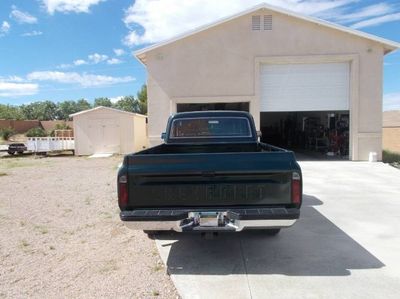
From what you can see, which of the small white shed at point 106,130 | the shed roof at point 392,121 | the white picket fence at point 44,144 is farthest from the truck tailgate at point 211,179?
the shed roof at point 392,121

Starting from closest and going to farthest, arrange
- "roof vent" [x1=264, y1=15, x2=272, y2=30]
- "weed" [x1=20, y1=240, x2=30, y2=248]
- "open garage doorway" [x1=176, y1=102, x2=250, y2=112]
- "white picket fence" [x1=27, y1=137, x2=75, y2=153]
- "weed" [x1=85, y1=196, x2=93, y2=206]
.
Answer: "weed" [x1=20, y1=240, x2=30, y2=248]
"weed" [x1=85, y1=196, x2=93, y2=206]
"roof vent" [x1=264, y1=15, x2=272, y2=30]
"open garage doorway" [x1=176, y1=102, x2=250, y2=112]
"white picket fence" [x1=27, y1=137, x2=75, y2=153]

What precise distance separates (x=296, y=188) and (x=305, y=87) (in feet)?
41.4

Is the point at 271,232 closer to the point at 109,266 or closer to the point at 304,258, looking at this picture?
the point at 304,258

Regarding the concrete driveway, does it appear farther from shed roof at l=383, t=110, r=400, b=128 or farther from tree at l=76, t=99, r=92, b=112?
tree at l=76, t=99, r=92, b=112

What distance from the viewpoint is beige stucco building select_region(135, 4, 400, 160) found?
1536 cm

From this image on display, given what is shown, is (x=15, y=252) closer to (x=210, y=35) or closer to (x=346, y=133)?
(x=210, y=35)

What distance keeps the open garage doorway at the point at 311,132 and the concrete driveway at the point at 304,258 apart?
11.2 m

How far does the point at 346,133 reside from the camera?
59.7ft

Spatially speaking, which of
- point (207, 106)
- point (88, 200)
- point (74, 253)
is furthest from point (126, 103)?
point (74, 253)

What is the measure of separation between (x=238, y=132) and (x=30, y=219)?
438 centimetres

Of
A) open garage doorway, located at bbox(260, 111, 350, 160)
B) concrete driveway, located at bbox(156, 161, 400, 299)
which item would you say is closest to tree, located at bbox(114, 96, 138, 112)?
open garage doorway, located at bbox(260, 111, 350, 160)

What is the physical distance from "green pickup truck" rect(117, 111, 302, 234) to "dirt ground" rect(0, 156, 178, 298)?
28.5 inches

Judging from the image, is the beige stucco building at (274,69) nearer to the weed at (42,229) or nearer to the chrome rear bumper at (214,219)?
the weed at (42,229)

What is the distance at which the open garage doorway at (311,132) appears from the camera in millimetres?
18359
